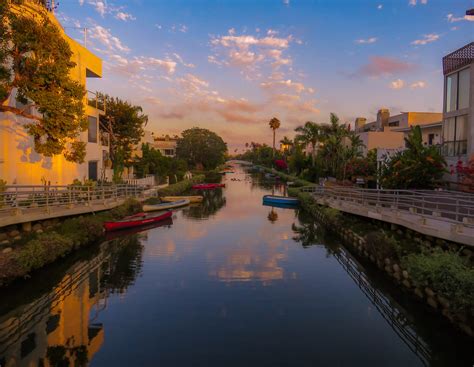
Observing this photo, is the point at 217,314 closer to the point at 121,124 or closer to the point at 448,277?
the point at 448,277

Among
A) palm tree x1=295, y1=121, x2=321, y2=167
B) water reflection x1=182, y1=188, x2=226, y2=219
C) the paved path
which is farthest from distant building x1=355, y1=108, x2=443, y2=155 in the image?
water reflection x1=182, y1=188, x2=226, y2=219

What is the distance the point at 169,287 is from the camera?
18.0 metres

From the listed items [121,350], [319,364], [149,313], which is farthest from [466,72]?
[121,350]

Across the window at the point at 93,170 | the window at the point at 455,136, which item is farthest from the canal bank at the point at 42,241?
the window at the point at 455,136

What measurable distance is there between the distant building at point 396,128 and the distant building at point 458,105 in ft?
37.8

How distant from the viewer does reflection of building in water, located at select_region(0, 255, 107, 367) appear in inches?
460

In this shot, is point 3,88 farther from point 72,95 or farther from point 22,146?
point 22,146

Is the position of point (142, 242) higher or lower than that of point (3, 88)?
lower

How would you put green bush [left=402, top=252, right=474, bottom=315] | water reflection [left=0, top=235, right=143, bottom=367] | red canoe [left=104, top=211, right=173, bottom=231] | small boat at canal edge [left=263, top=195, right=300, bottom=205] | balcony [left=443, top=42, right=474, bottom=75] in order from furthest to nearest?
small boat at canal edge [left=263, top=195, right=300, bottom=205], red canoe [left=104, top=211, right=173, bottom=231], balcony [left=443, top=42, right=474, bottom=75], green bush [left=402, top=252, right=474, bottom=315], water reflection [left=0, top=235, right=143, bottom=367]

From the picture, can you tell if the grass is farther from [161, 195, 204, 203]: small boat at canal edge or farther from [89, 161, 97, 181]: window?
[161, 195, 204, 203]: small boat at canal edge

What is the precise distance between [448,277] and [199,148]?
3498 inches

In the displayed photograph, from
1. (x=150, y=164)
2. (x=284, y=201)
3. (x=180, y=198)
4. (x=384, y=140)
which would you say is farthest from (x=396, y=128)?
(x=150, y=164)

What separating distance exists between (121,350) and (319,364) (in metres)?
6.56

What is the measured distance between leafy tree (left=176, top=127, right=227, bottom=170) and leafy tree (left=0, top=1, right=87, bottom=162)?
7358 cm
